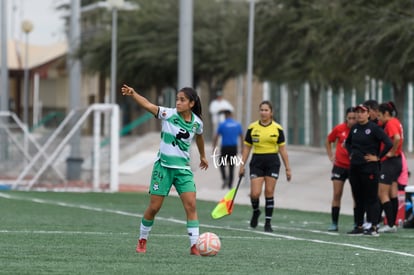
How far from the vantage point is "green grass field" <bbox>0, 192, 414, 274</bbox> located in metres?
11.7

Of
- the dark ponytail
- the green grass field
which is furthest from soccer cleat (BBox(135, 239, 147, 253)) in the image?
the dark ponytail

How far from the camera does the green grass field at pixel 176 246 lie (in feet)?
38.5

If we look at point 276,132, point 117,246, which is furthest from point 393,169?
point 117,246

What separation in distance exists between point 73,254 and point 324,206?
14841 mm

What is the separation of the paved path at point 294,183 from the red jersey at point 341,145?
6.16 m

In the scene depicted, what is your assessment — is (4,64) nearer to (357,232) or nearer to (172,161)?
(357,232)

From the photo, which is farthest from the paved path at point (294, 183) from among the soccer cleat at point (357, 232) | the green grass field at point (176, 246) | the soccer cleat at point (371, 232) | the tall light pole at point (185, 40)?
the soccer cleat at point (371, 232)

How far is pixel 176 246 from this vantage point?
14227mm

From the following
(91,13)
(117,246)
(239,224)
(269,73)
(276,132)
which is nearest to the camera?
(117,246)

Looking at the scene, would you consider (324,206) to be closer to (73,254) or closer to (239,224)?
(239,224)

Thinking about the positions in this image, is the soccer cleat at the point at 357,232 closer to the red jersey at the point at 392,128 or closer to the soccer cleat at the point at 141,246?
the red jersey at the point at 392,128

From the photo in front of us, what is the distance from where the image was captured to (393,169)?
18.7m

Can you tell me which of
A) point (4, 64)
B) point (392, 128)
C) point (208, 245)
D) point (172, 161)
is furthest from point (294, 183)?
point (208, 245)

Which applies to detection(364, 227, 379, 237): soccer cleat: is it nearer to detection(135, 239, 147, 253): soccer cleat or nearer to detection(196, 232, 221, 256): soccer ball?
detection(196, 232, 221, 256): soccer ball
